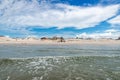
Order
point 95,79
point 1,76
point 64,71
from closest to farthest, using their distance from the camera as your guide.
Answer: point 95,79
point 1,76
point 64,71

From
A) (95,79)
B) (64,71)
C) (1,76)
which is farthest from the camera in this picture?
(64,71)

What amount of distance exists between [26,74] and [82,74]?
12.5 feet

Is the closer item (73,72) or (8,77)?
(8,77)

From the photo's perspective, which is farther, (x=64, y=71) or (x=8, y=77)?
(x=64, y=71)

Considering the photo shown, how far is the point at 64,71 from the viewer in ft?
46.4

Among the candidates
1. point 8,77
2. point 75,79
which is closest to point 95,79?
point 75,79

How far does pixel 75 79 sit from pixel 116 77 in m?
2.71

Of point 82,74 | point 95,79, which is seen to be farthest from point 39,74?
point 95,79

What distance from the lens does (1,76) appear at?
13.1 metres

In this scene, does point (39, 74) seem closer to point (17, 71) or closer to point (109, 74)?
point (17, 71)

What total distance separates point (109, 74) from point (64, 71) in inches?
123

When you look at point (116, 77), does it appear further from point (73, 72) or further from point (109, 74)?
point (73, 72)

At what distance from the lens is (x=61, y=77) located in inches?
500

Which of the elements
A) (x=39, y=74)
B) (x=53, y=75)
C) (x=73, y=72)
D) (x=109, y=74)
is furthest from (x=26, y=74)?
(x=109, y=74)
